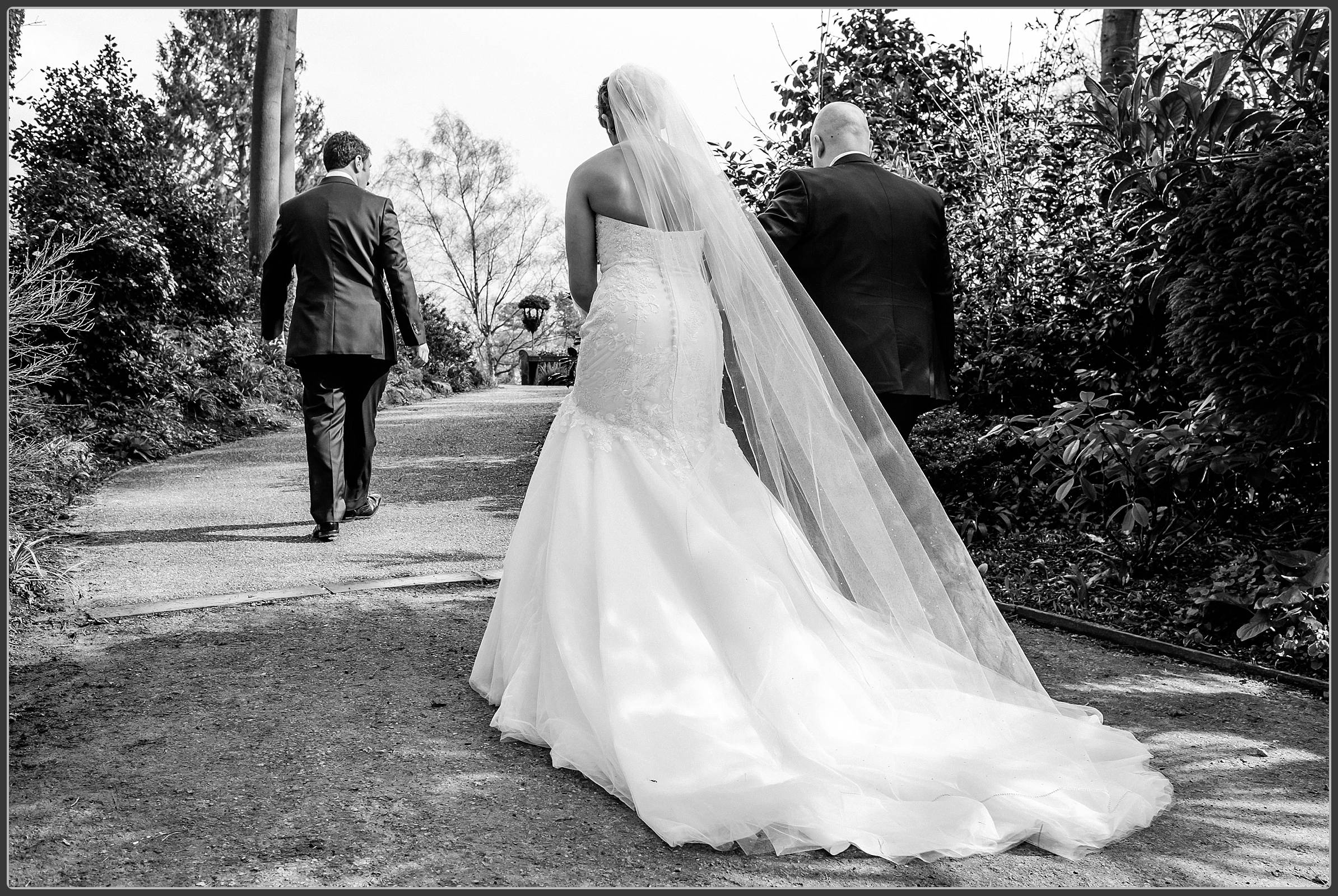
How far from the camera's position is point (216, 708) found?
3.40m

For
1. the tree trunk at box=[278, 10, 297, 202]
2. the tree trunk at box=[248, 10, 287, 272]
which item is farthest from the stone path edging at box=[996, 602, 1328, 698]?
the tree trunk at box=[278, 10, 297, 202]

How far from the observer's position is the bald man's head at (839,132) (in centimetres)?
454

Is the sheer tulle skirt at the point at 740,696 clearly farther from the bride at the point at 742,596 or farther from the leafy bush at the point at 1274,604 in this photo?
the leafy bush at the point at 1274,604

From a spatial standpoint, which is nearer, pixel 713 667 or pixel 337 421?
pixel 713 667

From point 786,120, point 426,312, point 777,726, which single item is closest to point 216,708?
point 777,726

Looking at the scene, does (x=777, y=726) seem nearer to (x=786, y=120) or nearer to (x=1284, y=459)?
(x=1284, y=459)

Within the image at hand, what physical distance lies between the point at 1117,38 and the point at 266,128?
35.6ft

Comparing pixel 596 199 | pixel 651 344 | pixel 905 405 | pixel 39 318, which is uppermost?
pixel 596 199

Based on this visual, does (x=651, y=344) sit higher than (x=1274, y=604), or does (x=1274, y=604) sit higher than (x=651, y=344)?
(x=651, y=344)

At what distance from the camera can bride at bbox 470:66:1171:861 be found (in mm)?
2699

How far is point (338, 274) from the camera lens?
604 cm

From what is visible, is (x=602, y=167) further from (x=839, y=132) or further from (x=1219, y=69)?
(x=1219, y=69)

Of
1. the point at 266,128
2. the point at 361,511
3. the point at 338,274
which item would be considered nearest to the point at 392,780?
the point at 338,274

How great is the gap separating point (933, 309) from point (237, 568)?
12.2 feet
